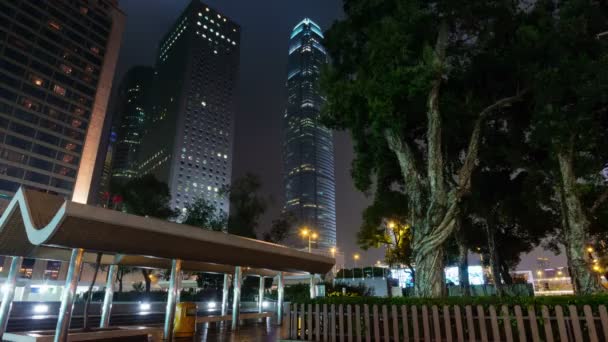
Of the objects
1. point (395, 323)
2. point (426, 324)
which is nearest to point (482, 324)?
point (426, 324)

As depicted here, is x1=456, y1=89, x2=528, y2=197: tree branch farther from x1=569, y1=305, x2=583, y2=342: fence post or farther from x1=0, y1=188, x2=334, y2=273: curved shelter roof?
x1=0, y1=188, x2=334, y2=273: curved shelter roof

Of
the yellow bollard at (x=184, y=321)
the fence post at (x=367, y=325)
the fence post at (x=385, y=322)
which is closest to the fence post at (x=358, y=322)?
the fence post at (x=367, y=325)

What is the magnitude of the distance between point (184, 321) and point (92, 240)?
227 inches

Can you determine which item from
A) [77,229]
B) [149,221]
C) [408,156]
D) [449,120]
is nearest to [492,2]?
[449,120]

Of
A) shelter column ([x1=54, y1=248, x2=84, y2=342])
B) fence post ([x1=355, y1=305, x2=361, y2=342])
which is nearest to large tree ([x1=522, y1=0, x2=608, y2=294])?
fence post ([x1=355, y1=305, x2=361, y2=342])

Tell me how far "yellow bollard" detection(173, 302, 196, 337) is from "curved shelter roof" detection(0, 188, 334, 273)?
2.82 m

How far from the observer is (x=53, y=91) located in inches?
2844

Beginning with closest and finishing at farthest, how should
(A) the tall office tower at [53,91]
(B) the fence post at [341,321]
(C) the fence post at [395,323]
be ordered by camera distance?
(C) the fence post at [395,323] → (B) the fence post at [341,321] → (A) the tall office tower at [53,91]

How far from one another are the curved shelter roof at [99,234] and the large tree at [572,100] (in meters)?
12.4

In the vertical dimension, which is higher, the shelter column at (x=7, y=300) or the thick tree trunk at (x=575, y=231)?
the thick tree trunk at (x=575, y=231)

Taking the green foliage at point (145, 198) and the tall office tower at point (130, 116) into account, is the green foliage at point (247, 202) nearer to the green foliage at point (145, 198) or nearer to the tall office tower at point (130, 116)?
the green foliage at point (145, 198)

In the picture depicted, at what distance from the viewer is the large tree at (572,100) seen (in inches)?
531

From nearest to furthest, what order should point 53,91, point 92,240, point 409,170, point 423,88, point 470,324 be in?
point 92,240
point 470,324
point 423,88
point 409,170
point 53,91

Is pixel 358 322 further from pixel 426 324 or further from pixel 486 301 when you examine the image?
pixel 486 301
